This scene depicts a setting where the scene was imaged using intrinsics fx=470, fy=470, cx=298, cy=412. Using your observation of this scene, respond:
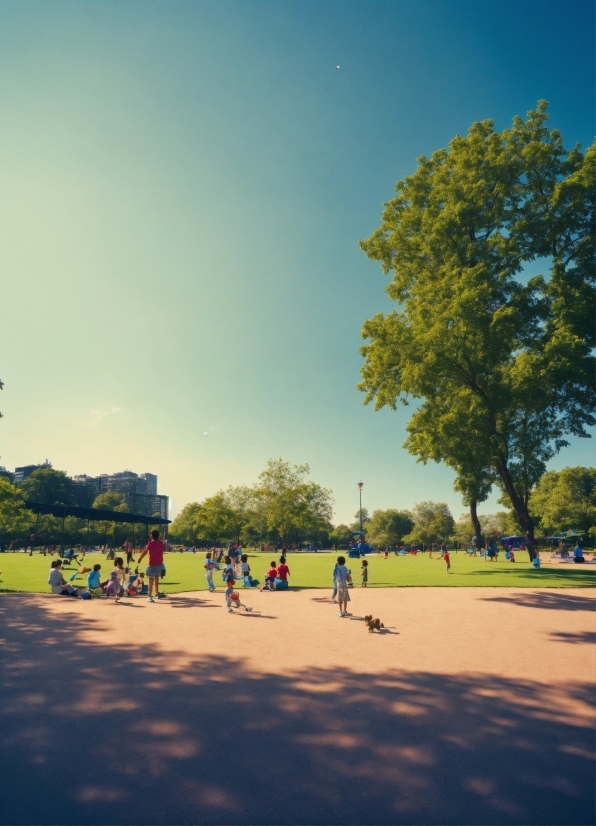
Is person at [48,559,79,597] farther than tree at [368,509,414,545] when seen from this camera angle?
No

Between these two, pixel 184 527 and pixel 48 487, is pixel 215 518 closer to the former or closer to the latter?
pixel 184 527

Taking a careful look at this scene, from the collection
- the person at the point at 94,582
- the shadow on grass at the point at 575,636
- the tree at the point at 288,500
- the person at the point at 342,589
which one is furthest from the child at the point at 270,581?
the tree at the point at 288,500

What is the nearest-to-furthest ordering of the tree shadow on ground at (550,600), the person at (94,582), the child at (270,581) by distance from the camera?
the tree shadow on ground at (550,600) < the person at (94,582) < the child at (270,581)

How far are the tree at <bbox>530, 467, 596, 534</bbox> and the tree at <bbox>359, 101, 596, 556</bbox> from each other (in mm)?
65061

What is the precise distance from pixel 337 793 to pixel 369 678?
373 cm

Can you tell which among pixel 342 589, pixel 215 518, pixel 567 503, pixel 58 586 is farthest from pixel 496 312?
pixel 567 503

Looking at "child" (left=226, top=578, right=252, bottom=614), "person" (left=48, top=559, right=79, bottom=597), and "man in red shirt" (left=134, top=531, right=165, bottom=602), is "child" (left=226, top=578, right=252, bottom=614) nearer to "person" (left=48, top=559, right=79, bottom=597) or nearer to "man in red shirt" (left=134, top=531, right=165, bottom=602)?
"man in red shirt" (left=134, top=531, right=165, bottom=602)

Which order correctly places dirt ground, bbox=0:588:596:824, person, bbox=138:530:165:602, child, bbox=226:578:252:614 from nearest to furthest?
dirt ground, bbox=0:588:596:824 → child, bbox=226:578:252:614 → person, bbox=138:530:165:602

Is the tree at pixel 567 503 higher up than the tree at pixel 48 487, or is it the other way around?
the tree at pixel 48 487

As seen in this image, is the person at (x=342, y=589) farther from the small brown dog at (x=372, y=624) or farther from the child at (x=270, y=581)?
the child at (x=270, y=581)

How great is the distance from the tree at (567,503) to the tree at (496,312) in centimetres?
6506

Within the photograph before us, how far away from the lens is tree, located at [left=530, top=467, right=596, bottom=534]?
8444 centimetres

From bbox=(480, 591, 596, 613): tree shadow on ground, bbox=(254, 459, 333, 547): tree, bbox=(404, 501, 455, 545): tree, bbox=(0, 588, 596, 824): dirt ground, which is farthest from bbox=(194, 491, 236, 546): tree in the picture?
bbox=(0, 588, 596, 824): dirt ground

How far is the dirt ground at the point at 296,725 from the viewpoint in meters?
4.29
